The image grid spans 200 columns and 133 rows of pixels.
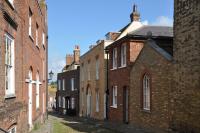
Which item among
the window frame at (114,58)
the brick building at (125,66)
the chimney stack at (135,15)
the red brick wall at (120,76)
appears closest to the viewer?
the brick building at (125,66)

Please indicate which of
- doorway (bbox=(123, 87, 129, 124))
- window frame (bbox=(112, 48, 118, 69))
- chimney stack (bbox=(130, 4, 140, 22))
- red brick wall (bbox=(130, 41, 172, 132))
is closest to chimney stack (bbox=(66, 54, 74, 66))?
chimney stack (bbox=(130, 4, 140, 22))

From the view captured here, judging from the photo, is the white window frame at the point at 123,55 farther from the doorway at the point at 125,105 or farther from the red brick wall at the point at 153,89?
the red brick wall at the point at 153,89

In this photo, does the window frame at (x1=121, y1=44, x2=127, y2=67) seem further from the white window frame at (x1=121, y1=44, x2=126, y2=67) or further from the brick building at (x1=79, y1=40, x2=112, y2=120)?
the brick building at (x1=79, y1=40, x2=112, y2=120)

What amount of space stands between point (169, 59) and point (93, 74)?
22.5m

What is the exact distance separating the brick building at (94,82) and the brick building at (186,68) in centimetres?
1757

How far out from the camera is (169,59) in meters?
19.2

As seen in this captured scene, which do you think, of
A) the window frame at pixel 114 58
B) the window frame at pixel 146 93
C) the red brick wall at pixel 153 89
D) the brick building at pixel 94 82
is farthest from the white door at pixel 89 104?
the window frame at pixel 146 93

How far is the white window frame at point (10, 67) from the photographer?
1259 cm

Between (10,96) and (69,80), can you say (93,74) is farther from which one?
(10,96)

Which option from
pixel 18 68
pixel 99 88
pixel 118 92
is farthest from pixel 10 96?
pixel 99 88

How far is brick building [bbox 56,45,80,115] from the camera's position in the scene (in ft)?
173

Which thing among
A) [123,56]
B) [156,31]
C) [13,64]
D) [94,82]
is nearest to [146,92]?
[123,56]

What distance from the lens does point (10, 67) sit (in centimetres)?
1323

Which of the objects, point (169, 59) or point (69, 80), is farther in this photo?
point (69, 80)
